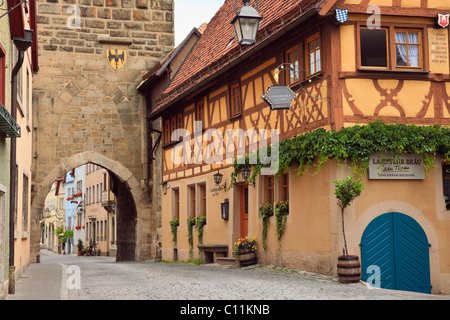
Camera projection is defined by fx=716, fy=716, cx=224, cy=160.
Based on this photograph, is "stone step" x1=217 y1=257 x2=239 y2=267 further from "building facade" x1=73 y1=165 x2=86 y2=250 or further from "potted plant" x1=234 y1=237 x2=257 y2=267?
"building facade" x1=73 y1=165 x2=86 y2=250

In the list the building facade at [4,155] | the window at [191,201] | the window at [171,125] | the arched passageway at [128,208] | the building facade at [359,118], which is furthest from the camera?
the arched passageway at [128,208]

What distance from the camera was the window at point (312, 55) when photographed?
44.7 feet

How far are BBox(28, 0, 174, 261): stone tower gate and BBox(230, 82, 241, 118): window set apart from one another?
24.3 ft

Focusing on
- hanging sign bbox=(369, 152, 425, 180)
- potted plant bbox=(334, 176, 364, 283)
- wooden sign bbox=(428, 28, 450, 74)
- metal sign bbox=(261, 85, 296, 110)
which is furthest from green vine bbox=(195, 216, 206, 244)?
wooden sign bbox=(428, 28, 450, 74)

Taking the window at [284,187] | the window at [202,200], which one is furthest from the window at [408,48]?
the window at [202,200]

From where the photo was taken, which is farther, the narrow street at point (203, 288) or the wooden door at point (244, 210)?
the wooden door at point (244, 210)

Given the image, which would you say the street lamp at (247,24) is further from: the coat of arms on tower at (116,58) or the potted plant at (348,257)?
the coat of arms on tower at (116,58)

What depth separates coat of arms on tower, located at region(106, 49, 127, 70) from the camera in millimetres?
24500

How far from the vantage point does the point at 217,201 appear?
744 inches

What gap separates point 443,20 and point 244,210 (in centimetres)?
680

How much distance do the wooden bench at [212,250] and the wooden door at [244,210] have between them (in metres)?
0.70

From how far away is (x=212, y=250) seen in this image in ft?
61.1

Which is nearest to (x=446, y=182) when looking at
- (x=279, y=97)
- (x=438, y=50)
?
(x=438, y=50)
